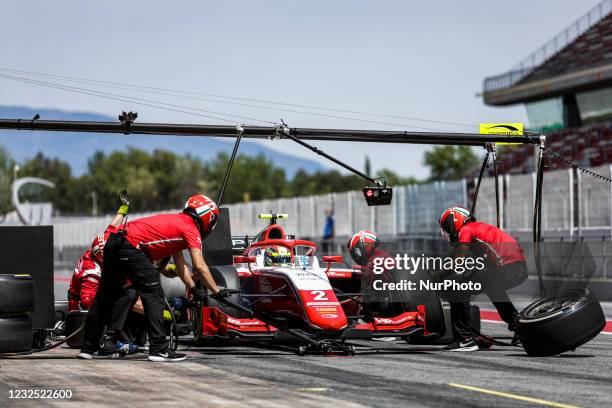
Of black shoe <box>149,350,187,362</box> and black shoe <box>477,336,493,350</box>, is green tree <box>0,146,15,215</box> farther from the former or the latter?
black shoe <box>149,350,187,362</box>

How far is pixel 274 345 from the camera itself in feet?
45.2

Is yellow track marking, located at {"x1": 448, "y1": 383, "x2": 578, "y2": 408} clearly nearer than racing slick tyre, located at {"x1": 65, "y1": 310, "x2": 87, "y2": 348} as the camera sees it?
Yes

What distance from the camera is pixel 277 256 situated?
46.7 ft

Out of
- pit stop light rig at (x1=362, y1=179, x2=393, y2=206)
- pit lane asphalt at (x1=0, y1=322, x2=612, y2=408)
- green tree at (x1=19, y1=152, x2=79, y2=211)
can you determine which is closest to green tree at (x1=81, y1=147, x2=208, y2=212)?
green tree at (x1=19, y1=152, x2=79, y2=211)

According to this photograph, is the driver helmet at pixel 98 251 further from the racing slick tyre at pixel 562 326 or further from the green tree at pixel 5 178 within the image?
the green tree at pixel 5 178

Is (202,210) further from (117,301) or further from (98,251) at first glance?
(98,251)

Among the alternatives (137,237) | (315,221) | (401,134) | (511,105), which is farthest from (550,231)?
(511,105)

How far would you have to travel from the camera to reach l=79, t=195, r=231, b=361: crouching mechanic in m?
11.8

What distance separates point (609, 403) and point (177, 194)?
548 feet

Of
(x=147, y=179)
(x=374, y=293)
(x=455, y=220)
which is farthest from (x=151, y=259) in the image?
(x=147, y=179)

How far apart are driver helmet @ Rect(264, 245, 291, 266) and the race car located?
1 cm

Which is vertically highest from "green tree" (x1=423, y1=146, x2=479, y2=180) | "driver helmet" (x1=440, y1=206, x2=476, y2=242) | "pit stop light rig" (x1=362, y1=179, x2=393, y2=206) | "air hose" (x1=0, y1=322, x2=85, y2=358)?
"green tree" (x1=423, y1=146, x2=479, y2=180)

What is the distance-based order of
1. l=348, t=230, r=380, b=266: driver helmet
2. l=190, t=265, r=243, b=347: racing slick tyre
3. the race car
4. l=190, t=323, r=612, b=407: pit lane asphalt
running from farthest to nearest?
l=348, t=230, r=380, b=266: driver helmet, l=190, t=265, r=243, b=347: racing slick tyre, the race car, l=190, t=323, r=612, b=407: pit lane asphalt

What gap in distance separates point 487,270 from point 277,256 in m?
2.59
